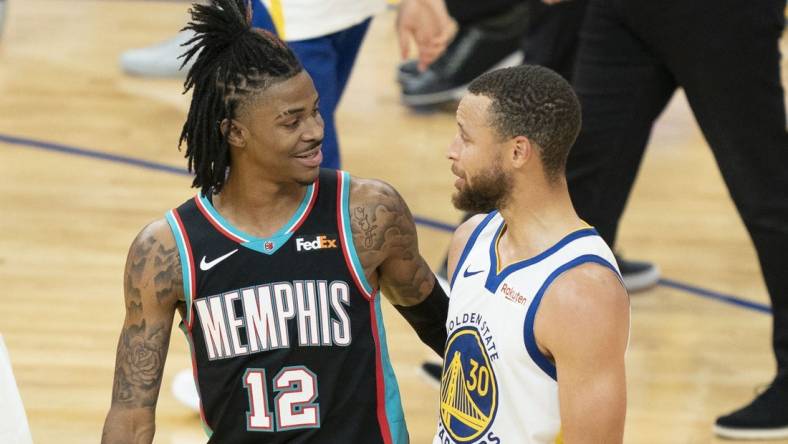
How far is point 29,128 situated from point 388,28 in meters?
2.64

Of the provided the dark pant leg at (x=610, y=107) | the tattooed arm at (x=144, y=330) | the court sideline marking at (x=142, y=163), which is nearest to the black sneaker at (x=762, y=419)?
the dark pant leg at (x=610, y=107)

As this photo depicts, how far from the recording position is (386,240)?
8.32 feet

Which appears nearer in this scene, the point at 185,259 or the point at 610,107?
the point at 185,259

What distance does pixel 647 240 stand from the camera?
4.98 meters

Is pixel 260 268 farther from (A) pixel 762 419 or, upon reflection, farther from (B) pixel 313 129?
(A) pixel 762 419

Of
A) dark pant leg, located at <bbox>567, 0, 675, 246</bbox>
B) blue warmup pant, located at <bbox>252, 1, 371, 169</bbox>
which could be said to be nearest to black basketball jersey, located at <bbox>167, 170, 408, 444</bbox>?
blue warmup pant, located at <bbox>252, 1, 371, 169</bbox>

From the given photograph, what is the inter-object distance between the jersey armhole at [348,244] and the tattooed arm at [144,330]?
306 mm

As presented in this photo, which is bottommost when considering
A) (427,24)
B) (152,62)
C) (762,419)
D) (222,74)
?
(762,419)

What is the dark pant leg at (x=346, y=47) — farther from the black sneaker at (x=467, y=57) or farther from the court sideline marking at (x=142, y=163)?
the black sneaker at (x=467, y=57)

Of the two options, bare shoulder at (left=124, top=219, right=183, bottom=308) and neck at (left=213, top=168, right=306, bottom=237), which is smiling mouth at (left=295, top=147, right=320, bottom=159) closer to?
neck at (left=213, top=168, right=306, bottom=237)

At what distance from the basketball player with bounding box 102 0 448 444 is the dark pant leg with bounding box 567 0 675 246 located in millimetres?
1150

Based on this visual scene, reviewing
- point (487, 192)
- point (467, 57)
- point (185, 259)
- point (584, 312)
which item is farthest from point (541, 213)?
point (467, 57)

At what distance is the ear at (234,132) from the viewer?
2434mm

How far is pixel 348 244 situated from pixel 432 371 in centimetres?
144
